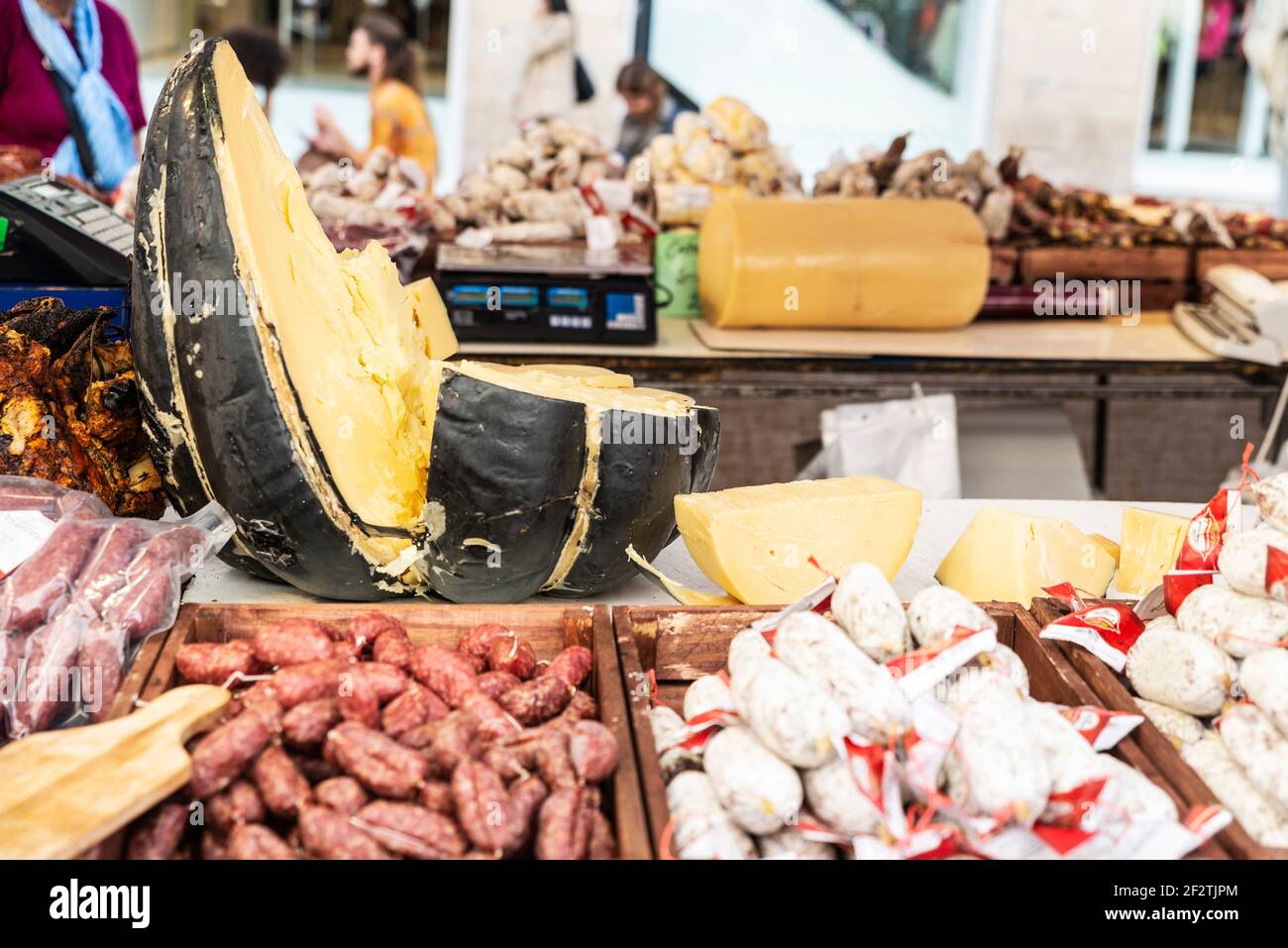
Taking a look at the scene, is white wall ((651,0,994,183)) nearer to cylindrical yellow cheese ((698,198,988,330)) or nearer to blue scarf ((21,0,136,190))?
blue scarf ((21,0,136,190))

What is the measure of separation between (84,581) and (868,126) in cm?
725

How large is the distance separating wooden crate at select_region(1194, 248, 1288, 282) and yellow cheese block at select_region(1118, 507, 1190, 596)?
2.42 metres

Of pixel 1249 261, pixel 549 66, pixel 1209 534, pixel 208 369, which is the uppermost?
pixel 549 66

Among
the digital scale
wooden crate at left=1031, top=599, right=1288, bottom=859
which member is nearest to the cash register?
the digital scale

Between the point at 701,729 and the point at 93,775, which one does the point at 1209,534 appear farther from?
the point at 93,775

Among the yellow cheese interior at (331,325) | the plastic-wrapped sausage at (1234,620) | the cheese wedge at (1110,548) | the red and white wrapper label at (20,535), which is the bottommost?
the cheese wedge at (1110,548)

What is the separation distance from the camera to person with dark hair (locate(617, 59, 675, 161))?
6074 mm

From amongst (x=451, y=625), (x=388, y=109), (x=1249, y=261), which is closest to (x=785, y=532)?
(x=451, y=625)

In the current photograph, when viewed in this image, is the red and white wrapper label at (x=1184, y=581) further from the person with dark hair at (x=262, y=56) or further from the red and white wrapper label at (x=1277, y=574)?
the person with dark hair at (x=262, y=56)

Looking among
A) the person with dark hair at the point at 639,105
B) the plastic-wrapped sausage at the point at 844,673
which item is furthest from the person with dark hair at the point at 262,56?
the plastic-wrapped sausage at the point at 844,673

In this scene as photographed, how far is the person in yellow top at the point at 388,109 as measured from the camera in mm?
5312

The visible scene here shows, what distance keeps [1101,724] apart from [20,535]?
1.21 m

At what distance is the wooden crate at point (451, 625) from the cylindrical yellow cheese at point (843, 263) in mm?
1921

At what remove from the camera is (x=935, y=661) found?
3.76ft
